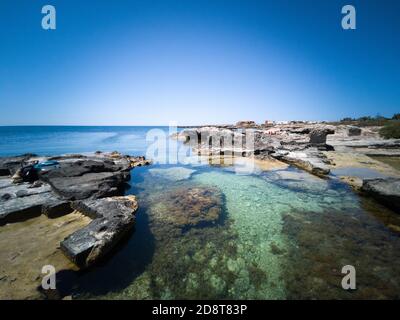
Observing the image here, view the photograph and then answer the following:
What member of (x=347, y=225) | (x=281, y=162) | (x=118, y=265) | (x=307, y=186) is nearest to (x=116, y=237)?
(x=118, y=265)

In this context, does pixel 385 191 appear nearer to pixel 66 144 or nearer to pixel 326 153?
pixel 326 153

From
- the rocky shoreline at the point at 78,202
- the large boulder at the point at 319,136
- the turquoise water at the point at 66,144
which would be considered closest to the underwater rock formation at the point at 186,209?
the rocky shoreline at the point at 78,202

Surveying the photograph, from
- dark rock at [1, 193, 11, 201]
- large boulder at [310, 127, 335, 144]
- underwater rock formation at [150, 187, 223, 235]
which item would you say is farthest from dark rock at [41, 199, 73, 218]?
large boulder at [310, 127, 335, 144]

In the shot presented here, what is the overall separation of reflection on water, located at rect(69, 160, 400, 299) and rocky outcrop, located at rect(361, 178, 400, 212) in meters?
0.26

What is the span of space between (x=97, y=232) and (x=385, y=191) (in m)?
7.21

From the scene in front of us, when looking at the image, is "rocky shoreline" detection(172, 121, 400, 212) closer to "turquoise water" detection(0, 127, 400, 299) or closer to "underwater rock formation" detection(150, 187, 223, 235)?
"turquoise water" detection(0, 127, 400, 299)

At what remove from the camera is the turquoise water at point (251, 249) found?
2836mm

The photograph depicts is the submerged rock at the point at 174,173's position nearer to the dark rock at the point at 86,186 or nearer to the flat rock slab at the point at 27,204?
the dark rock at the point at 86,186

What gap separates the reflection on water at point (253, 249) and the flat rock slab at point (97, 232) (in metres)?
0.26

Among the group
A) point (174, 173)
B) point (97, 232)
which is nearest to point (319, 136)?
point (174, 173)

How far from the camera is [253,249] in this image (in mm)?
3826

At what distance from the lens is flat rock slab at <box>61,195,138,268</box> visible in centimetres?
324
